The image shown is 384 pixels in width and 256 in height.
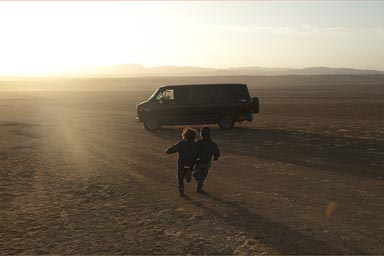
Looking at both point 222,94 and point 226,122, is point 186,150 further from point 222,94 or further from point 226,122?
point 222,94

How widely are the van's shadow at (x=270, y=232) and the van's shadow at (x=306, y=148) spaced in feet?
14.5

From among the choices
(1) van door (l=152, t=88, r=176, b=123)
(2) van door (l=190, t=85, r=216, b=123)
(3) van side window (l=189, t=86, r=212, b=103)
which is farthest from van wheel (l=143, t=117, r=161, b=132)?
(3) van side window (l=189, t=86, r=212, b=103)

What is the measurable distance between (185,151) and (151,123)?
12.3 meters

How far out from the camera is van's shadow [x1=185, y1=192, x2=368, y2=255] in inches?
243

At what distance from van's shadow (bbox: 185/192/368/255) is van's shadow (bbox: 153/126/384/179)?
4.43 meters

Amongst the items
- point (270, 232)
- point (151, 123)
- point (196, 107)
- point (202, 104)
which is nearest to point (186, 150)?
point (270, 232)

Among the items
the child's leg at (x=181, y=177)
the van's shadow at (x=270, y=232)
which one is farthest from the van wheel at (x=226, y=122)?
the van's shadow at (x=270, y=232)

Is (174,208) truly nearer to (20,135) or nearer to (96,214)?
(96,214)

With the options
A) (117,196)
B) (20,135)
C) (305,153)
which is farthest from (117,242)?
(20,135)

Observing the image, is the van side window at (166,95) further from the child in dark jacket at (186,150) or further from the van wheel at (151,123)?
the child in dark jacket at (186,150)

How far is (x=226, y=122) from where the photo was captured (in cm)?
2109

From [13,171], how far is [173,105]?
9.95m

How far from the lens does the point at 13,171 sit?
11.9m

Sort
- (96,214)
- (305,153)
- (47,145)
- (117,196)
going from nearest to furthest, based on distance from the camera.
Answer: (96,214), (117,196), (305,153), (47,145)
